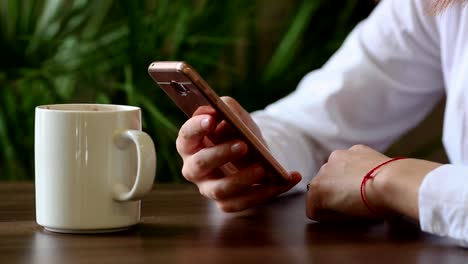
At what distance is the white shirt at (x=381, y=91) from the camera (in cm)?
144

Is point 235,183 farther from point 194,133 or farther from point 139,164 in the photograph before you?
point 139,164

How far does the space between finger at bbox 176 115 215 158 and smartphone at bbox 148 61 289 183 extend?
0.04ft

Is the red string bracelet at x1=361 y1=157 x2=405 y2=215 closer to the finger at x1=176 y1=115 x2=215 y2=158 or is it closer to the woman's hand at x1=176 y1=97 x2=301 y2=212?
the woman's hand at x1=176 y1=97 x2=301 y2=212

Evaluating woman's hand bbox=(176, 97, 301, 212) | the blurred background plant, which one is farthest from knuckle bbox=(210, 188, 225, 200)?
the blurred background plant

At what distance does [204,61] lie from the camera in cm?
235

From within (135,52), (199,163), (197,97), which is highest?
(197,97)

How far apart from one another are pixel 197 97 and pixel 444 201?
0.28 meters

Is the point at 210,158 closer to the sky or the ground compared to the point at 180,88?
closer to the ground

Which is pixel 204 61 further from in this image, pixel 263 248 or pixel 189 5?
pixel 263 248

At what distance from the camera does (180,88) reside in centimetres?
93

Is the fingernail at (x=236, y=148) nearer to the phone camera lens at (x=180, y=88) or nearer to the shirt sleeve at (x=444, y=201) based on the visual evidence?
the phone camera lens at (x=180, y=88)

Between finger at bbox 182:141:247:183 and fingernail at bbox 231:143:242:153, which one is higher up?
fingernail at bbox 231:143:242:153

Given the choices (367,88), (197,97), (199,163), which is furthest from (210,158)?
(367,88)

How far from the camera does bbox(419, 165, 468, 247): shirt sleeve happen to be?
91 cm
